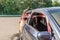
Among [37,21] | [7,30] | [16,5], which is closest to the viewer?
[37,21]

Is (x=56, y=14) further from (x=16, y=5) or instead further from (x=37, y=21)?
(x=16, y=5)

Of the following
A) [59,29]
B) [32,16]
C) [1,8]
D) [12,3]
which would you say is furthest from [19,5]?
[59,29]

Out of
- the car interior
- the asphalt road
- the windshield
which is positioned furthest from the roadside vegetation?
the windshield

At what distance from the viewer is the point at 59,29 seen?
388 centimetres

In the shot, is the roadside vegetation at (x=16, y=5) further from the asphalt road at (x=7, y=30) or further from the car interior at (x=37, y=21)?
the car interior at (x=37, y=21)

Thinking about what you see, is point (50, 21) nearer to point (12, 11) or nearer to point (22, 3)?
point (12, 11)

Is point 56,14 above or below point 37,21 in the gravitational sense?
above

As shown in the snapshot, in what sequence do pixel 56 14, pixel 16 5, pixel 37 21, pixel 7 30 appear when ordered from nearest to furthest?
1. pixel 56 14
2. pixel 37 21
3. pixel 7 30
4. pixel 16 5

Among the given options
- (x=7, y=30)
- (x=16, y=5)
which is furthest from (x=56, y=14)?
(x=16, y=5)

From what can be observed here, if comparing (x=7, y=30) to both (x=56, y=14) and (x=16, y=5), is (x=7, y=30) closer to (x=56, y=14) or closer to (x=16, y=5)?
(x=56, y=14)

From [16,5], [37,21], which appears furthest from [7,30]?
[16,5]

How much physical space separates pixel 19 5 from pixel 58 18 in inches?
1172

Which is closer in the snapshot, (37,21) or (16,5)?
(37,21)

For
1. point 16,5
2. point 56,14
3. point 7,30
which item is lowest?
point 7,30
